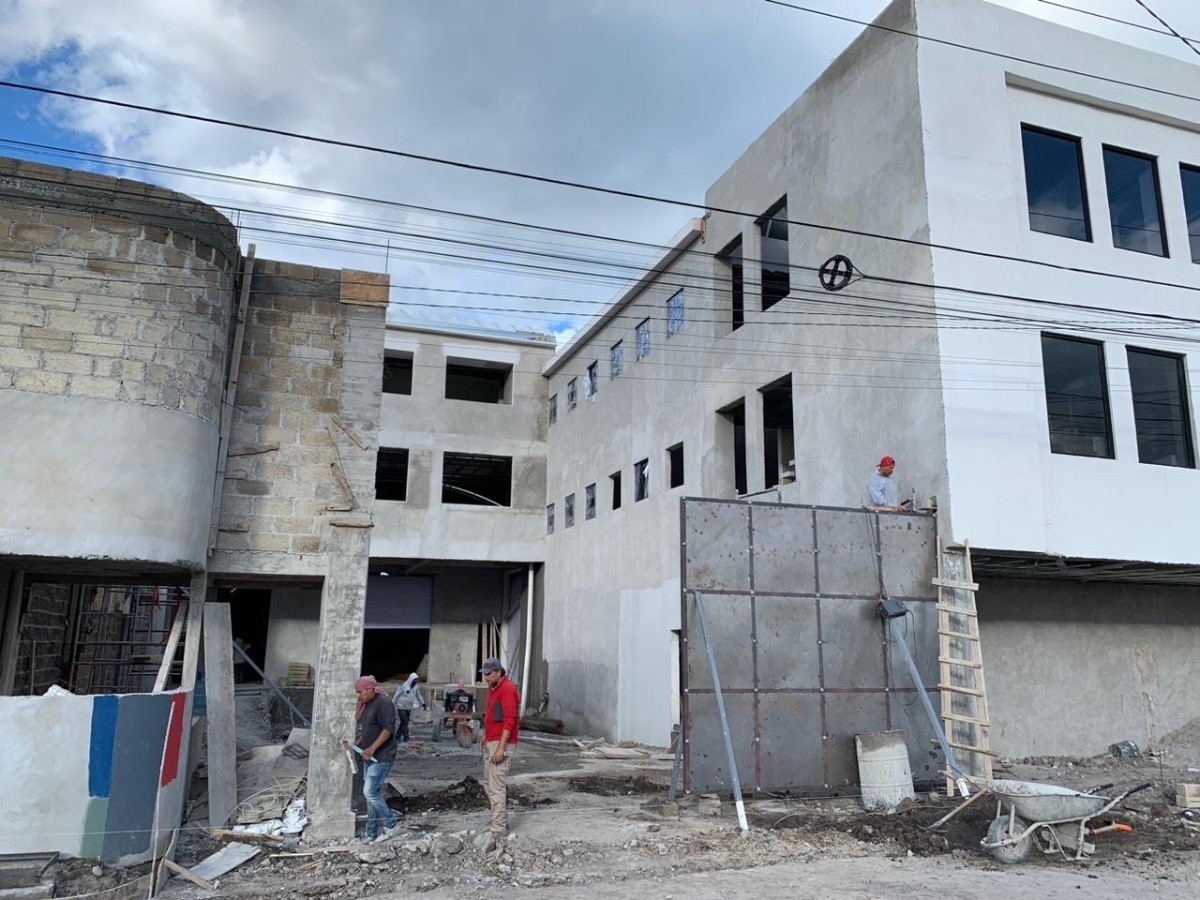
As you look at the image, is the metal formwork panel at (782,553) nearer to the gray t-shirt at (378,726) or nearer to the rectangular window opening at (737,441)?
the gray t-shirt at (378,726)

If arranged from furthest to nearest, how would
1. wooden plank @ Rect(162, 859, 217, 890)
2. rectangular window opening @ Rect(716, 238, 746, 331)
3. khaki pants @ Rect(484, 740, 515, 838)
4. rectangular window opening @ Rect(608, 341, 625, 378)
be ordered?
rectangular window opening @ Rect(608, 341, 625, 378) → rectangular window opening @ Rect(716, 238, 746, 331) → khaki pants @ Rect(484, 740, 515, 838) → wooden plank @ Rect(162, 859, 217, 890)

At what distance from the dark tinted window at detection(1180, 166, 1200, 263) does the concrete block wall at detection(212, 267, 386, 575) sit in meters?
14.2

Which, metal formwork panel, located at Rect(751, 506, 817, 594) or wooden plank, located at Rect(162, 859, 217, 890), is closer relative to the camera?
wooden plank, located at Rect(162, 859, 217, 890)

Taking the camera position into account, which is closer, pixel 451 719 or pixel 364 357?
pixel 364 357

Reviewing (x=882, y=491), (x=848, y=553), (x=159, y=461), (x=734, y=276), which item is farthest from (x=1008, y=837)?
(x=734, y=276)

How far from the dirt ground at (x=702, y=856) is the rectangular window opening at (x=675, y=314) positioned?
1234 cm

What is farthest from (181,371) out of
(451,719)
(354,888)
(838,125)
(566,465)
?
(566,465)

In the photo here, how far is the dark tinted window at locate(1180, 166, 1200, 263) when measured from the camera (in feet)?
52.4

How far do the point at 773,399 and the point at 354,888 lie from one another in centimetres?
1241

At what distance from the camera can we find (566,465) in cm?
2836

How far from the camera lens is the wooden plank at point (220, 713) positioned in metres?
10.2

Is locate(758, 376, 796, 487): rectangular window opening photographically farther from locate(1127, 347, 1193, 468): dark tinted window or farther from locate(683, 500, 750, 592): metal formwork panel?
locate(1127, 347, 1193, 468): dark tinted window

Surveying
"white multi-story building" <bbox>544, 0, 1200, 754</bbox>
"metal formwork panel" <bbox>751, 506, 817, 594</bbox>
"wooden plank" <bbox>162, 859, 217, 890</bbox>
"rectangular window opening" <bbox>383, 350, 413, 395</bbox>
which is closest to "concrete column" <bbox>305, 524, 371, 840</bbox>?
"wooden plank" <bbox>162, 859, 217, 890</bbox>

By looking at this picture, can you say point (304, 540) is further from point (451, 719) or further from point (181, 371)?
point (451, 719)
